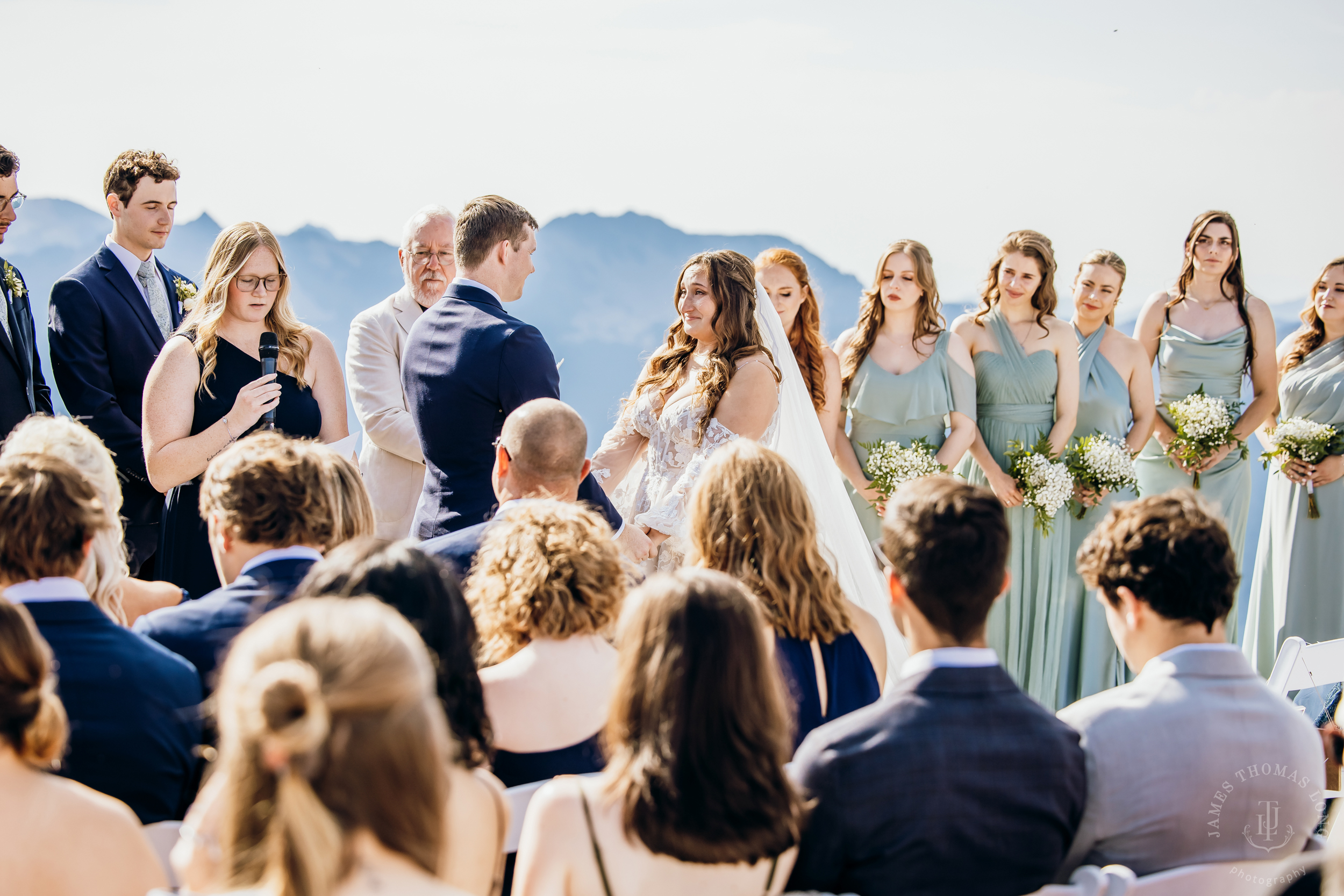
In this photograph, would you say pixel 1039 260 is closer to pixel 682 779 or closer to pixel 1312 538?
pixel 1312 538

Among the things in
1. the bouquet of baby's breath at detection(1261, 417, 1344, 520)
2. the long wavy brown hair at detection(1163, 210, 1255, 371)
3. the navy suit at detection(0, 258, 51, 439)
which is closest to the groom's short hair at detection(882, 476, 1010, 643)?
the navy suit at detection(0, 258, 51, 439)

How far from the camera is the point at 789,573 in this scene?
209 cm

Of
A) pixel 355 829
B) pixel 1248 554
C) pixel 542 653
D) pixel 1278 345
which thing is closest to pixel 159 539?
pixel 542 653

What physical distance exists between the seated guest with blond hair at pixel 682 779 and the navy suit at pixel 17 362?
10.1ft

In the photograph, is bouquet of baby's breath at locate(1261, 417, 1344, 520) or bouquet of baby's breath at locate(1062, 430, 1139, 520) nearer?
bouquet of baby's breath at locate(1062, 430, 1139, 520)

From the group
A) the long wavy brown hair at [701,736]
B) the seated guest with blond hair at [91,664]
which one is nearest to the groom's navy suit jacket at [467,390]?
the seated guest with blond hair at [91,664]

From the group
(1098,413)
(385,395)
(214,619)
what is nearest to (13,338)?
(385,395)

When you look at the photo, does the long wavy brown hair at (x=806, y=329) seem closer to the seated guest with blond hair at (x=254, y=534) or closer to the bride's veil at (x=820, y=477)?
the bride's veil at (x=820, y=477)

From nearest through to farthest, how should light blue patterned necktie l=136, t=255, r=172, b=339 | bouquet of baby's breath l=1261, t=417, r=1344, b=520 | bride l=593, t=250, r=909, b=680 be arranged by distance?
bride l=593, t=250, r=909, b=680, light blue patterned necktie l=136, t=255, r=172, b=339, bouquet of baby's breath l=1261, t=417, r=1344, b=520

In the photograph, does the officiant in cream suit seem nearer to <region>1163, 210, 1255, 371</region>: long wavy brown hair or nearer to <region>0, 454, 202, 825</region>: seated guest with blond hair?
<region>0, 454, 202, 825</region>: seated guest with blond hair

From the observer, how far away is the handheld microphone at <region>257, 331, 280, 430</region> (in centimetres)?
321

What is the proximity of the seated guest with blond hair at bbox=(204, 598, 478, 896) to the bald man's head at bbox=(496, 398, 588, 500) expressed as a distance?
146cm

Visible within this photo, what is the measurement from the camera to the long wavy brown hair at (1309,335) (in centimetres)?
479

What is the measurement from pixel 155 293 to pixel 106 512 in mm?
1993
